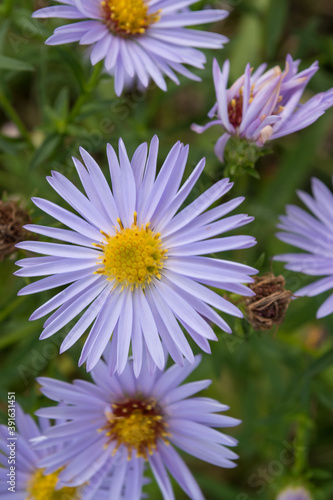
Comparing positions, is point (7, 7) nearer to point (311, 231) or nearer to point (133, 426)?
point (311, 231)

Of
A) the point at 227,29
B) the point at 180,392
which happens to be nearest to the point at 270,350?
the point at 180,392

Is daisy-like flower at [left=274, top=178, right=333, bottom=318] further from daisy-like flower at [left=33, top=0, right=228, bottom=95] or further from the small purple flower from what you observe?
the small purple flower

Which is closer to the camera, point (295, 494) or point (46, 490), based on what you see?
point (46, 490)

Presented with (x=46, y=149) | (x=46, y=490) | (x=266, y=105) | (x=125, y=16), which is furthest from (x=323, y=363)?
(x=125, y=16)

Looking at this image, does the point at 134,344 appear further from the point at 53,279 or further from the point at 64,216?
the point at 64,216

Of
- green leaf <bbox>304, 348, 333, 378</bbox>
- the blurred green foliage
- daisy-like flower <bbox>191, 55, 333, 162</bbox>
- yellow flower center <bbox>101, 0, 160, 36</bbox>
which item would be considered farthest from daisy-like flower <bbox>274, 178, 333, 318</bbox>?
yellow flower center <bbox>101, 0, 160, 36</bbox>

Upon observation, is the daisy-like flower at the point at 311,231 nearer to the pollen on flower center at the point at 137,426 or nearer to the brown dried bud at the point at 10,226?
the pollen on flower center at the point at 137,426

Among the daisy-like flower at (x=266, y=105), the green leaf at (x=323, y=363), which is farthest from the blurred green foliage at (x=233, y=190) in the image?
the daisy-like flower at (x=266, y=105)
